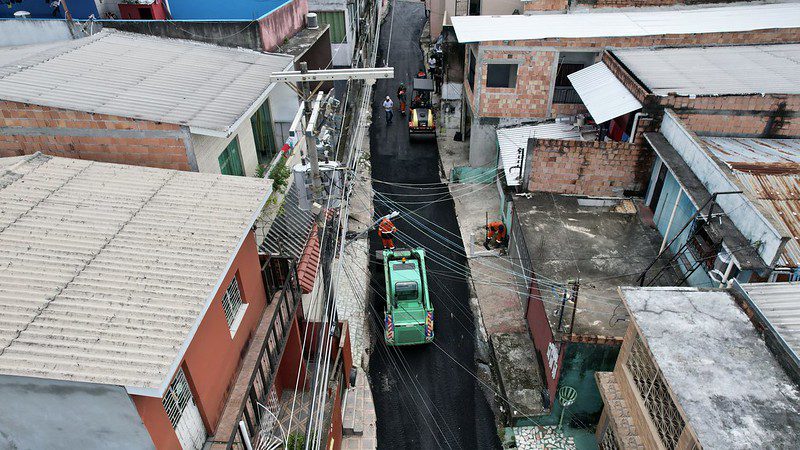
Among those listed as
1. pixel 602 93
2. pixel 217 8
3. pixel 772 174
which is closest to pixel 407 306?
pixel 602 93

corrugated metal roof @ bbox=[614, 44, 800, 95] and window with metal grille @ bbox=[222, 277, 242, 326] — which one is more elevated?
corrugated metal roof @ bbox=[614, 44, 800, 95]

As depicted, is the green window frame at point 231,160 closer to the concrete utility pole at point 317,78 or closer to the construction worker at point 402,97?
the concrete utility pole at point 317,78

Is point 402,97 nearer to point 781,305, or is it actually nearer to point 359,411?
point 359,411

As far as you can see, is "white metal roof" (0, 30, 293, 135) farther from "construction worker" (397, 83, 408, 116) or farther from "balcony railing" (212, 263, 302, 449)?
"construction worker" (397, 83, 408, 116)

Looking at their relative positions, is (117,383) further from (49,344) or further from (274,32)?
(274,32)

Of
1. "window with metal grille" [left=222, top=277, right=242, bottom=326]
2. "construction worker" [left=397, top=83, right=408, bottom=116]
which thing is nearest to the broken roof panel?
"window with metal grille" [left=222, top=277, right=242, bottom=326]

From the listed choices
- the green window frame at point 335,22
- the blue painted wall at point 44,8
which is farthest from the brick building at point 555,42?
the blue painted wall at point 44,8
